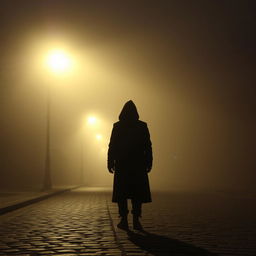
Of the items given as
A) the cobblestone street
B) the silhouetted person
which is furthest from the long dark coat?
the cobblestone street

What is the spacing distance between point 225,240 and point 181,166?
13414 centimetres

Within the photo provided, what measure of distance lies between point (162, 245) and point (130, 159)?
81.9 inches

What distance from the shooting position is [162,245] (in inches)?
297

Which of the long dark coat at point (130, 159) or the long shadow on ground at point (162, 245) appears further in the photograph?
the long dark coat at point (130, 159)

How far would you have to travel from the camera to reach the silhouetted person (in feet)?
29.9

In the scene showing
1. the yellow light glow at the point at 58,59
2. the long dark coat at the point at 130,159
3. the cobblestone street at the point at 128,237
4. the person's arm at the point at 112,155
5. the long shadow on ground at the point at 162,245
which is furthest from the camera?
the yellow light glow at the point at 58,59

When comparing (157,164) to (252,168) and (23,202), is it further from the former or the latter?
(23,202)

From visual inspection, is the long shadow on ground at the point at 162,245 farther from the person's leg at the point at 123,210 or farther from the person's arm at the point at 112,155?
the person's arm at the point at 112,155

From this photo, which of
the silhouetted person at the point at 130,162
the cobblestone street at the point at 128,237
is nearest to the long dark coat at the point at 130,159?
the silhouetted person at the point at 130,162

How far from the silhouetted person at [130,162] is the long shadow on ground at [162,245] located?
0.56 meters

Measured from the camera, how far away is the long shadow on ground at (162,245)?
6.86m

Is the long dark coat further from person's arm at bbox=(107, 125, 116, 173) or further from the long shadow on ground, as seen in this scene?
the long shadow on ground

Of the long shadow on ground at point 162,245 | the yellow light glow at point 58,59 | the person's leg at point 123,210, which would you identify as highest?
the yellow light glow at point 58,59

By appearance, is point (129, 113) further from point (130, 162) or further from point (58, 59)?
point (58, 59)
